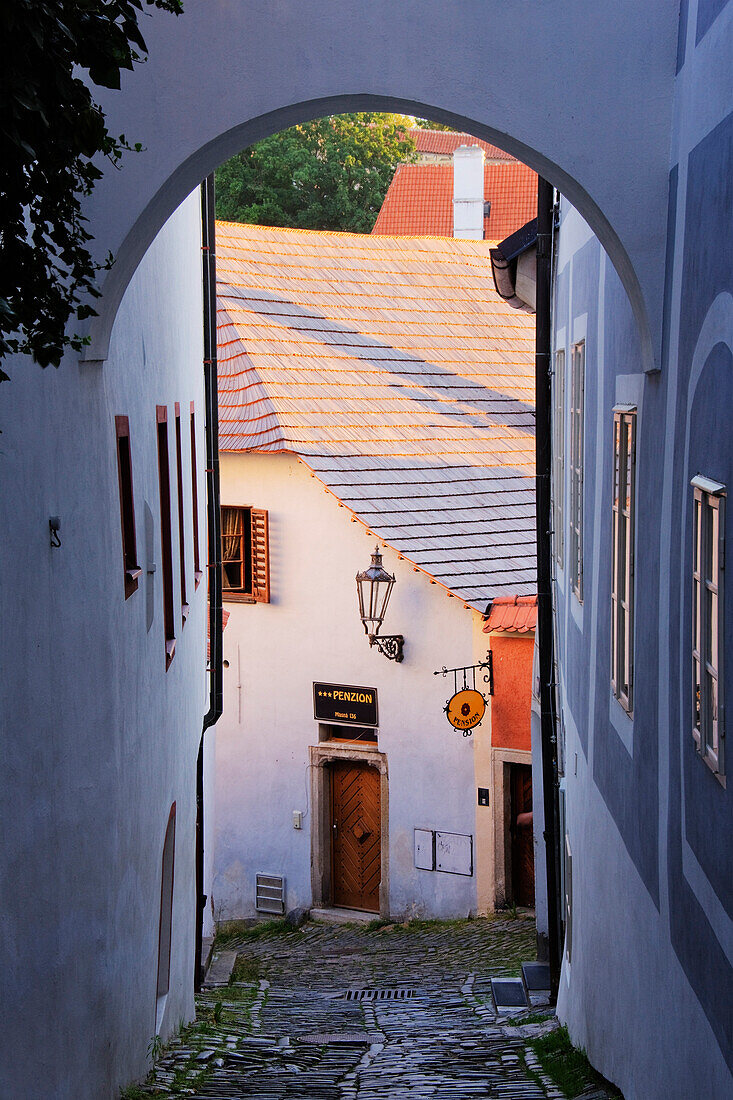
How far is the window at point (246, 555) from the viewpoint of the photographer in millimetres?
18594

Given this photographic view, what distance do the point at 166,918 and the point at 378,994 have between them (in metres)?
4.45

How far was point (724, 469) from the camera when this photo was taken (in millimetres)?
4277

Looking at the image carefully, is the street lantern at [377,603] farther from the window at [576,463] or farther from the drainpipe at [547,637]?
the window at [576,463]

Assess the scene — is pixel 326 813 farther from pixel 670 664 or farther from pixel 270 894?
pixel 670 664

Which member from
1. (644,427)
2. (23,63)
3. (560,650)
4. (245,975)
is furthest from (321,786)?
(23,63)

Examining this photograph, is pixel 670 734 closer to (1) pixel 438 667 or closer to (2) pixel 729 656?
(2) pixel 729 656

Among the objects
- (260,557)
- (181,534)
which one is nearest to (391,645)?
(260,557)

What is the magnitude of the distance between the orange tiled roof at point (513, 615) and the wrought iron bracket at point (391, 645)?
1.37 meters

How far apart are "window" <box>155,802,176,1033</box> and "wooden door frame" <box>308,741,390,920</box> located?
7.88m

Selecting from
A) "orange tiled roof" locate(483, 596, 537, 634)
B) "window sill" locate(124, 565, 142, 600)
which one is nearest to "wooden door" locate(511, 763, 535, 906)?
"orange tiled roof" locate(483, 596, 537, 634)

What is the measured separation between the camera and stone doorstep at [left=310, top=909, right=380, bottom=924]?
59.9 feet

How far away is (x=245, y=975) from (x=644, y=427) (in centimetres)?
1054

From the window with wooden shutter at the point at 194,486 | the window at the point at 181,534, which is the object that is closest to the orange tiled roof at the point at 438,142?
the window with wooden shutter at the point at 194,486

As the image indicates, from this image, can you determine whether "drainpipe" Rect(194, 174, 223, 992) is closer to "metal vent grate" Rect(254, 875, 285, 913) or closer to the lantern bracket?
the lantern bracket
